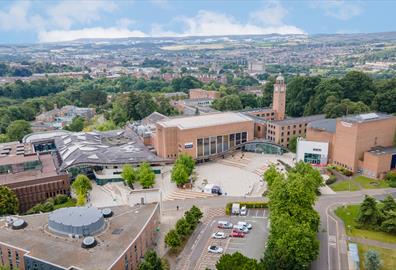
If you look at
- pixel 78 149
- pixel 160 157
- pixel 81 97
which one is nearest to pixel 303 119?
pixel 160 157

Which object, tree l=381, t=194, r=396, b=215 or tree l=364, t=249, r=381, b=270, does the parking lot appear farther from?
tree l=381, t=194, r=396, b=215

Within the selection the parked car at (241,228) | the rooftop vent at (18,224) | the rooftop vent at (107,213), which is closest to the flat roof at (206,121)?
the parked car at (241,228)

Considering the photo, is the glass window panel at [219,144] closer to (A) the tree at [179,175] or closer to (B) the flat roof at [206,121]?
(B) the flat roof at [206,121]

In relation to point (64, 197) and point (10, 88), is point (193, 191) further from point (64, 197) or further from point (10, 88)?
point (10, 88)

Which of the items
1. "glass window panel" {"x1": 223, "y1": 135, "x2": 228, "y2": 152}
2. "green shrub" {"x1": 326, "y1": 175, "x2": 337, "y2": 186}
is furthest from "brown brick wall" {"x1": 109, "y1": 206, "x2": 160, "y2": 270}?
"glass window panel" {"x1": 223, "y1": 135, "x2": 228, "y2": 152}

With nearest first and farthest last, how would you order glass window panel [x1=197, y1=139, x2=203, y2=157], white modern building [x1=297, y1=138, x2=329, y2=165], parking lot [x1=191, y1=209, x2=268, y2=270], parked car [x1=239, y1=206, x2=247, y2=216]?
1. parking lot [x1=191, y1=209, x2=268, y2=270]
2. parked car [x1=239, y1=206, x2=247, y2=216]
3. white modern building [x1=297, y1=138, x2=329, y2=165]
4. glass window panel [x1=197, y1=139, x2=203, y2=157]
